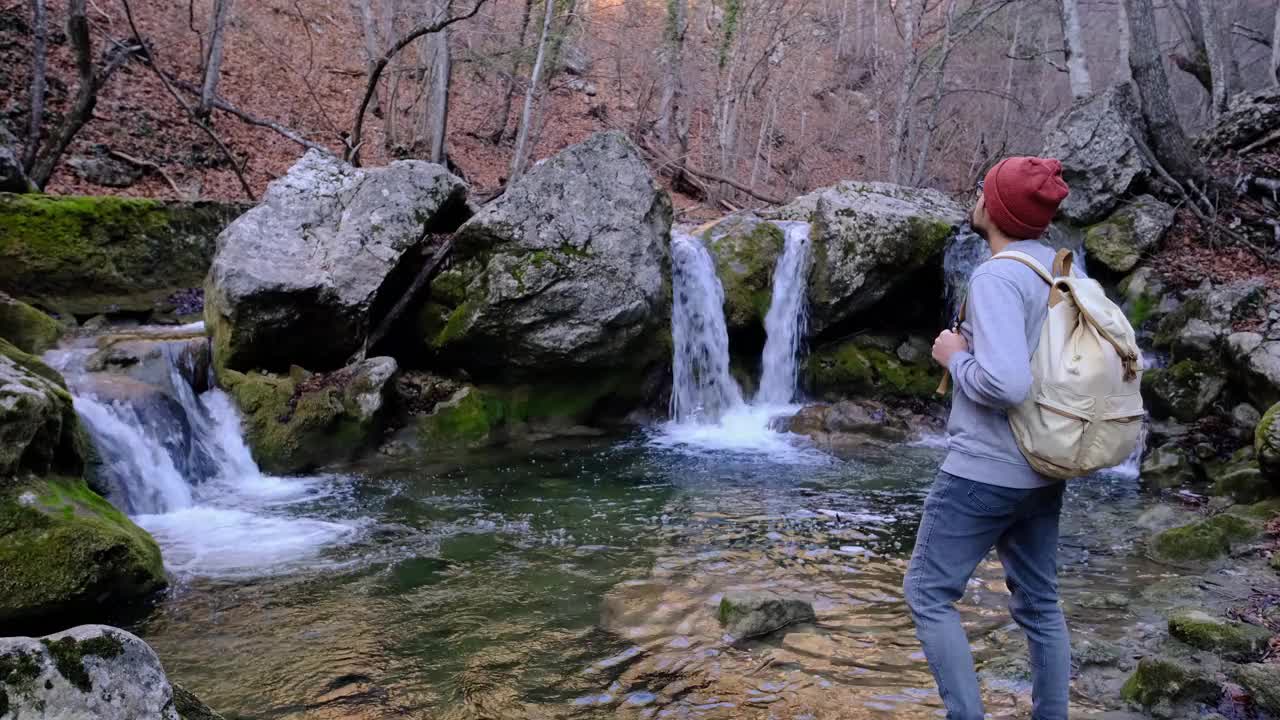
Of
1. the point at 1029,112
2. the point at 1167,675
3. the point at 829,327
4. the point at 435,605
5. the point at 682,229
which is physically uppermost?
the point at 1029,112

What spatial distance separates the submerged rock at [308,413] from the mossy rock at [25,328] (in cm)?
167

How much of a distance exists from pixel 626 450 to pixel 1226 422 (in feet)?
21.2

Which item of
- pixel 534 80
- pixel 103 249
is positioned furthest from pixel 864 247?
pixel 103 249

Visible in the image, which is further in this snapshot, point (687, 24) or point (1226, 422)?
point (687, 24)

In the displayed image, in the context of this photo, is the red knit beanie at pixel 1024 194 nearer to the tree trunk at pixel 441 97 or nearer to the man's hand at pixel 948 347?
the man's hand at pixel 948 347

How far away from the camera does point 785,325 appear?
12453mm

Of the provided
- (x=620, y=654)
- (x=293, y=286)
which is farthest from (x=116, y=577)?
(x=293, y=286)


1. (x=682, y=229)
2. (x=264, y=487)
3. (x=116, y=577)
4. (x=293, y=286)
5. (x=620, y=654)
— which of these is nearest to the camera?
(x=620, y=654)

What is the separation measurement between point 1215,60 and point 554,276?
12731 millimetres

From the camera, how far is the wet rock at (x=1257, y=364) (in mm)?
8531

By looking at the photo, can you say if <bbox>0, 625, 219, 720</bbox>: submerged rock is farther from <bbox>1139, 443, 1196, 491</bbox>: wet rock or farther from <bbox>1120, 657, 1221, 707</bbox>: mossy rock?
<bbox>1139, 443, 1196, 491</bbox>: wet rock

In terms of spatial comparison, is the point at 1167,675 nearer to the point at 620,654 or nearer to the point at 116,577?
the point at 620,654

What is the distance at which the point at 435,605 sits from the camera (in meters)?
5.23

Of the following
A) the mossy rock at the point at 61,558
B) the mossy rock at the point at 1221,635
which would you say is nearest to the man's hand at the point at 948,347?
the mossy rock at the point at 1221,635
